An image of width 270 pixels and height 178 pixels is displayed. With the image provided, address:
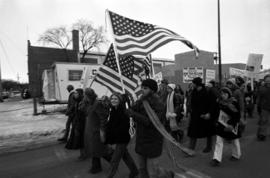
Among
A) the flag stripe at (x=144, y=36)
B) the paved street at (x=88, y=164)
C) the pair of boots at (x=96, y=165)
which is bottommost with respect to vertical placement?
the paved street at (x=88, y=164)

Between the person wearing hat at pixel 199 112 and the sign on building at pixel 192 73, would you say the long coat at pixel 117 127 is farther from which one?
the sign on building at pixel 192 73

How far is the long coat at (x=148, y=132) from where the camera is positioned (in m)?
3.16

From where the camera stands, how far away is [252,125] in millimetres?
8680

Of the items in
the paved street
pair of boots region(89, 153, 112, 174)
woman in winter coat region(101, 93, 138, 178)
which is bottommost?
the paved street

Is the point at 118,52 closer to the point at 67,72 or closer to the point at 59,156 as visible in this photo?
the point at 59,156

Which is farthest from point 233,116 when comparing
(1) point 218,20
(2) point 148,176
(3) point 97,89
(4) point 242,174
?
(1) point 218,20

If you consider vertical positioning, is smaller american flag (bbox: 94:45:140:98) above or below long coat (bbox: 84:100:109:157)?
above

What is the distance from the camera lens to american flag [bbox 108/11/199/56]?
17.1 feet

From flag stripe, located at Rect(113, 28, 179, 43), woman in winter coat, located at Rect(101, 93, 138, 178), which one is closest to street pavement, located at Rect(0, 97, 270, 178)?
woman in winter coat, located at Rect(101, 93, 138, 178)

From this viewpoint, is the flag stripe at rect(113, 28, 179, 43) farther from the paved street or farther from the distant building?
the distant building

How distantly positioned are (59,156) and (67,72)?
1038cm

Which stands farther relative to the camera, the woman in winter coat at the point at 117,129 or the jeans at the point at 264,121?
the jeans at the point at 264,121

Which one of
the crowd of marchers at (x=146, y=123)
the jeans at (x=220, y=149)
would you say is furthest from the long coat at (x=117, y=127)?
the jeans at (x=220, y=149)

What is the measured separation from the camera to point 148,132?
10.5 feet
